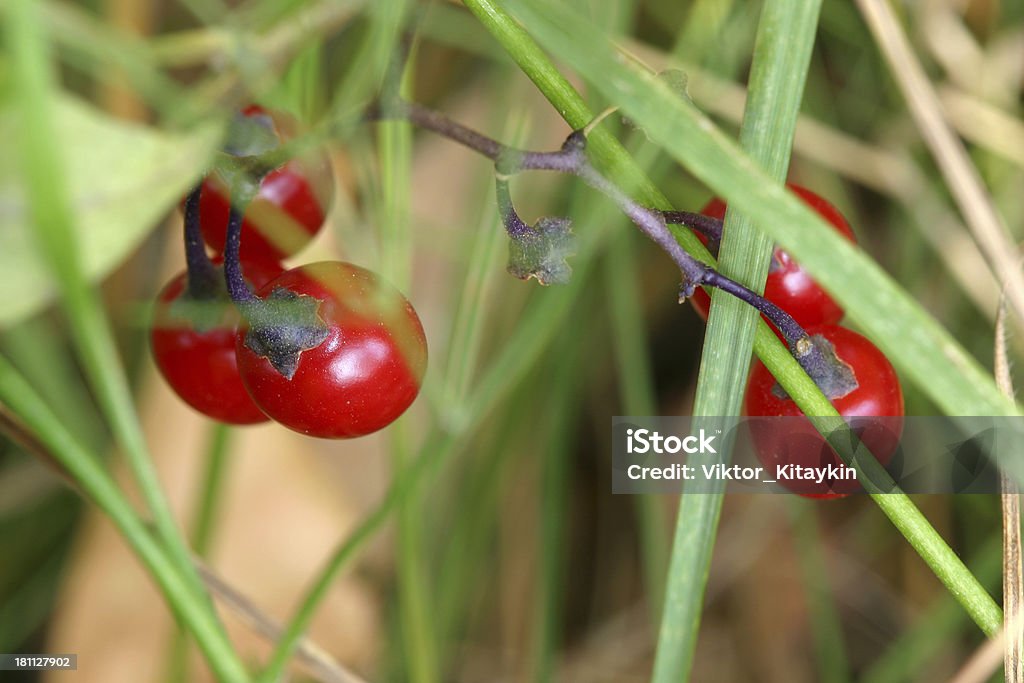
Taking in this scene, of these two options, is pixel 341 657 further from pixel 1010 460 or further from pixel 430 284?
pixel 1010 460

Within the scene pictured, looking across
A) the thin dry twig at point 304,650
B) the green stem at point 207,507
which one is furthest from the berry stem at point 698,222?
the green stem at point 207,507

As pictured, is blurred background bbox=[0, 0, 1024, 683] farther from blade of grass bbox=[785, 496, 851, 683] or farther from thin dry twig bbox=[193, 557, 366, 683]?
thin dry twig bbox=[193, 557, 366, 683]

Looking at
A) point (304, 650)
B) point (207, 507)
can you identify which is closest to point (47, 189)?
point (304, 650)

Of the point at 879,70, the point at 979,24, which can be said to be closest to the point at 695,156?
the point at 879,70

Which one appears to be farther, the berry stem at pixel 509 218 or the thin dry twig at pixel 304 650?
the thin dry twig at pixel 304 650

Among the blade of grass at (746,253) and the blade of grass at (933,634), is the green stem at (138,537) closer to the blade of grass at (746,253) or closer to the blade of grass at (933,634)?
the blade of grass at (746,253)

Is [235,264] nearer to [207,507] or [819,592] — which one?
[207,507]
